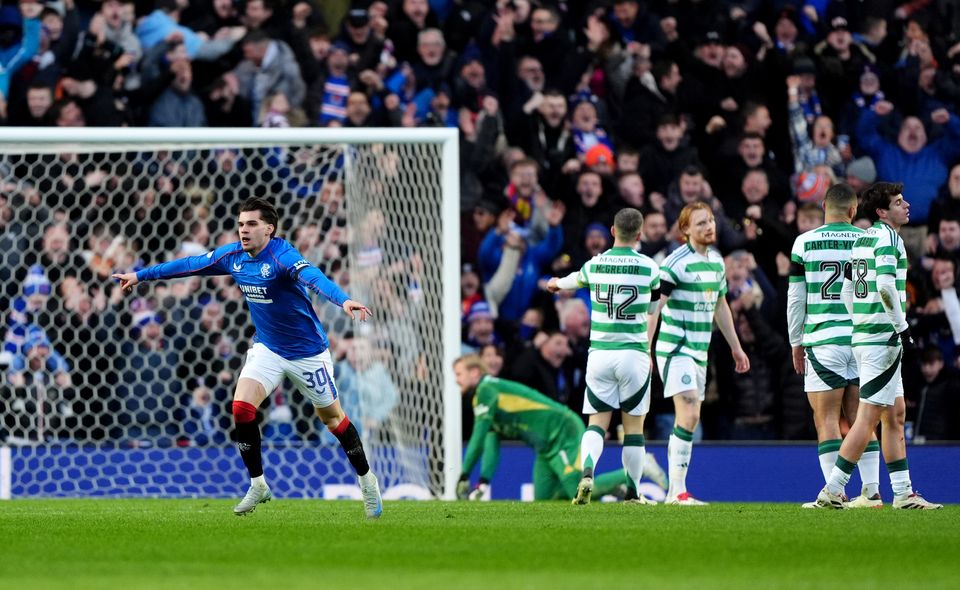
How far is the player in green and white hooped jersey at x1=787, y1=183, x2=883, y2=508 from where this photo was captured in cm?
971

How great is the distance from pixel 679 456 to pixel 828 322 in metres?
1.62

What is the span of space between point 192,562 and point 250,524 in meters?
1.98

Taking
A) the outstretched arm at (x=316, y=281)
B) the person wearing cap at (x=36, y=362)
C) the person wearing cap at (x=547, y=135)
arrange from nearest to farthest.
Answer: the outstretched arm at (x=316, y=281), the person wearing cap at (x=36, y=362), the person wearing cap at (x=547, y=135)

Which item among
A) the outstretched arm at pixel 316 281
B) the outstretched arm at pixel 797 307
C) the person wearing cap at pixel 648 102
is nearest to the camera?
the outstretched arm at pixel 316 281

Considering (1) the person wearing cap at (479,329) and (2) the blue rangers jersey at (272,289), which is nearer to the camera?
(2) the blue rangers jersey at (272,289)

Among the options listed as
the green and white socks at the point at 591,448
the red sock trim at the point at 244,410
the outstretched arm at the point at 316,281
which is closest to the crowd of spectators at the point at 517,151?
the green and white socks at the point at 591,448

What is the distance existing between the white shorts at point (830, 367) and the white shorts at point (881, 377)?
47 cm

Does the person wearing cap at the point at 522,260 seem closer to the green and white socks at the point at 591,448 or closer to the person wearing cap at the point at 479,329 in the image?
the person wearing cap at the point at 479,329

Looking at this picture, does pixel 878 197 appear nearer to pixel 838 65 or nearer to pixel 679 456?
pixel 679 456

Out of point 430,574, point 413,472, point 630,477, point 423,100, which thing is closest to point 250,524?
point 430,574

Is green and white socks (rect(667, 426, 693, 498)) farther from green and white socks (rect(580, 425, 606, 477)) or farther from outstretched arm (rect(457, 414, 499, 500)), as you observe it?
outstretched arm (rect(457, 414, 499, 500))

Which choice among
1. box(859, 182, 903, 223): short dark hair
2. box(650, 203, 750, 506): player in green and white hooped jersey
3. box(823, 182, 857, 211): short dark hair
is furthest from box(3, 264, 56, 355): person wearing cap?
box(859, 182, 903, 223): short dark hair

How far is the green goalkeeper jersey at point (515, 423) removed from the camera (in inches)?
470

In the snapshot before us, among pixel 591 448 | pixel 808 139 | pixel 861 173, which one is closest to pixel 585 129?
pixel 808 139
